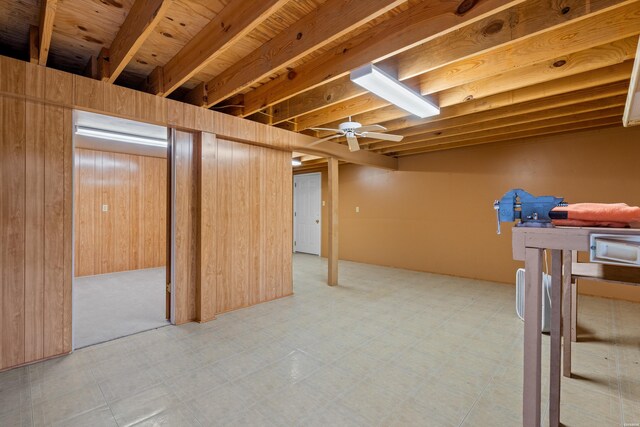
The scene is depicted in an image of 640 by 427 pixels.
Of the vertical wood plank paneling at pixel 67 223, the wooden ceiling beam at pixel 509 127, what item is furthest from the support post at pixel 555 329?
the vertical wood plank paneling at pixel 67 223

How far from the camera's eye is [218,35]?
6.72ft

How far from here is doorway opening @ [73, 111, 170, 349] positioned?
3.92 metres

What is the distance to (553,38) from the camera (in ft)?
6.86

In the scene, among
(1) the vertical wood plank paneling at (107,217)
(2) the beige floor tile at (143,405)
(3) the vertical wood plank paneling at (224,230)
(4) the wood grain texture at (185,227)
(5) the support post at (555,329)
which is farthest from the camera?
(1) the vertical wood plank paneling at (107,217)

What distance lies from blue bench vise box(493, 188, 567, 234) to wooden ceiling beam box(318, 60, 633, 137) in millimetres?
2221

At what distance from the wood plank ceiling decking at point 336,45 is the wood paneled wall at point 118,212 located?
3.27 metres

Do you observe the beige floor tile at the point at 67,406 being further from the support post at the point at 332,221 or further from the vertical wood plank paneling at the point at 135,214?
the vertical wood plank paneling at the point at 135,214

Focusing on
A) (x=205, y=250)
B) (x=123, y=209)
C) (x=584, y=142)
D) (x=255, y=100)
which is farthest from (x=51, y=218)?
(x=584, y=142)

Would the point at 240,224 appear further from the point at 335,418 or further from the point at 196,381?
the point at 335,418

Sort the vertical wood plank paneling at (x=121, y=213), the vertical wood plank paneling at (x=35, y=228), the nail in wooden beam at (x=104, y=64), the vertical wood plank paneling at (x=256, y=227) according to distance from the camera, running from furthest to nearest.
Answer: the vertical wood plank paneling at (x=121, y=213) < the vertical wood plank paneling at (x=256, y=227) < the nail in wooden beam at (x=104, y=64) < the vertical wood plank paneling at (x=35, y=228)

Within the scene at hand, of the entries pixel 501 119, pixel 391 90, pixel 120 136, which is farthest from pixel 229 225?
pixel 501 119

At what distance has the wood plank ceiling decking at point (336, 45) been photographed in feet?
5.94

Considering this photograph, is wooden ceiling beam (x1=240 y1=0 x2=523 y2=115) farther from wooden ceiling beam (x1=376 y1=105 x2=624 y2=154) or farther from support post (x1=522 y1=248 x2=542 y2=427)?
wooden ceiling beam (x1=376 y1=105 x2=624 y2=154)

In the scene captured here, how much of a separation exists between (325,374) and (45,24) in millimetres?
3034
